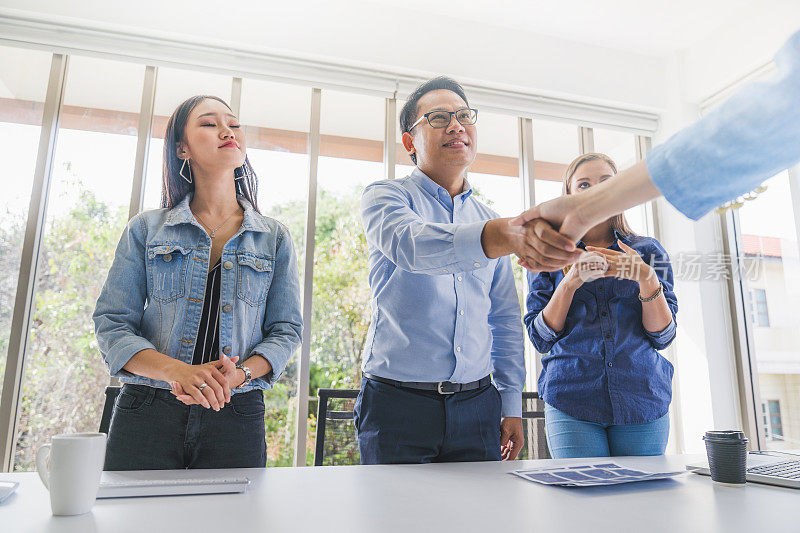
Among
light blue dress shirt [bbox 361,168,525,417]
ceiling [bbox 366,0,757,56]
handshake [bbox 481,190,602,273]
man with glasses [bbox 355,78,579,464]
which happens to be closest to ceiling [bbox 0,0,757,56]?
ceiling [bbox 366,0,757,56]

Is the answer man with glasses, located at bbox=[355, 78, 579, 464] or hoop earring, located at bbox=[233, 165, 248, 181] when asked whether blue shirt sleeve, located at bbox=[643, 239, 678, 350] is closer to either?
man with glasses, located at bbox=[355, 78, 579, 464]

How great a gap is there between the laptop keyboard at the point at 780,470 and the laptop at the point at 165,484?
0.95 m

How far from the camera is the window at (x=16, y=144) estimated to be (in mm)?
2578

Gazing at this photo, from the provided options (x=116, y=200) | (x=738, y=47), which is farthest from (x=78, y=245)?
(x=738, y=47)

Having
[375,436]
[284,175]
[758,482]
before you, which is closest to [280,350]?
[375,436]

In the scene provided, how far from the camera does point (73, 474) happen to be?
0.73 meters

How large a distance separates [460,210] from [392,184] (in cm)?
25

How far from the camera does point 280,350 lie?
4.61ft

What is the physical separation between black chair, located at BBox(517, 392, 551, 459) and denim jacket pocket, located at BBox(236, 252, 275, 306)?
37.7 inches

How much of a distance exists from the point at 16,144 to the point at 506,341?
2.55m

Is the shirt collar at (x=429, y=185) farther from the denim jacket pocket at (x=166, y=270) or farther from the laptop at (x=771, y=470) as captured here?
the laptop at (x=771, y=470)

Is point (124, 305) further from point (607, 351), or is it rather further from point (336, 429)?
point (607, 351)

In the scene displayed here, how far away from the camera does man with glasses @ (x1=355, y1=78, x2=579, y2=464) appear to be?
129cm

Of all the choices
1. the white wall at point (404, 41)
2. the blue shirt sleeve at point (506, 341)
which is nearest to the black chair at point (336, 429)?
the blue shirt sleeve at point (506, 341)
